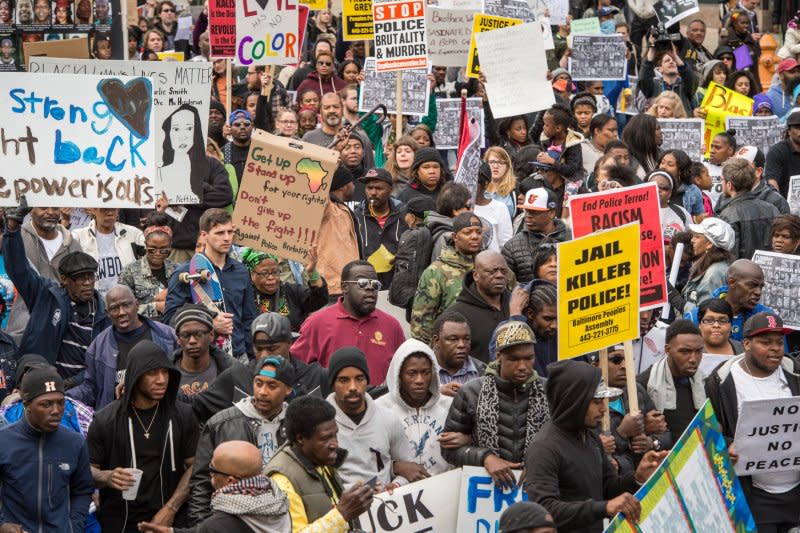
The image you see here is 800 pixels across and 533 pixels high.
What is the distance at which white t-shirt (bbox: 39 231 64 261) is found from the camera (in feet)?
38.6

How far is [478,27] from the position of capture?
17.5m

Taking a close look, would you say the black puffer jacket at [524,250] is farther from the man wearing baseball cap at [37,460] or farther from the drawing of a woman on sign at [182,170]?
the man wearing baseball cap at [37,460]

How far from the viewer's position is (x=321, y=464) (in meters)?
7.46

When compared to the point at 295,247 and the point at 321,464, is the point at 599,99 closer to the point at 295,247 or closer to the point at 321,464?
the point at 295,247

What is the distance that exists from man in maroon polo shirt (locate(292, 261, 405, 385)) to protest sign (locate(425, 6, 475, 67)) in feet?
26.8

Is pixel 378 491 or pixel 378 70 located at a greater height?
pixel 378 70

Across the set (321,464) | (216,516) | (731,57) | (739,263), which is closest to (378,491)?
(321,464)

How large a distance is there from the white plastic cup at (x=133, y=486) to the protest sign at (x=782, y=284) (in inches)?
197

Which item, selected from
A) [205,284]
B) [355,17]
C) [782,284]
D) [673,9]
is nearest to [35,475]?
[205,284]

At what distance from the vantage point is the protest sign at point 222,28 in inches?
649

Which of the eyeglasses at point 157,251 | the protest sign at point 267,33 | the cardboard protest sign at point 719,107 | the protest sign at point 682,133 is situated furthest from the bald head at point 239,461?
the cardboard protest sign at point 719,107

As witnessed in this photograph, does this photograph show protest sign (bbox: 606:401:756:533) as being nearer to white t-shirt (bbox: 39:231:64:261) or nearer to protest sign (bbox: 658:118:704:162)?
white t-shirt (bbox: 39:231:64:261)

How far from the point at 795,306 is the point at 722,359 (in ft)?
5.57

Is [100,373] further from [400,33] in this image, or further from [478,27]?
[478,27]
